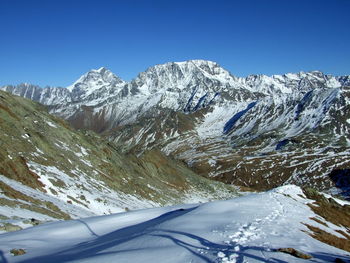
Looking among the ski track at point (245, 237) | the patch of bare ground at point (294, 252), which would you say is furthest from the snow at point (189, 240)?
the patch of bare ground at point (294, 252)

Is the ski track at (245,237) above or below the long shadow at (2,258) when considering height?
above

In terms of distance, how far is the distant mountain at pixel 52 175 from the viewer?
3244 centimetres

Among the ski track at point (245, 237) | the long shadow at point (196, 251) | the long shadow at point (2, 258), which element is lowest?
the long shadow at point (2, 258)

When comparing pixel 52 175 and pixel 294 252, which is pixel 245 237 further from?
pixel 52 175

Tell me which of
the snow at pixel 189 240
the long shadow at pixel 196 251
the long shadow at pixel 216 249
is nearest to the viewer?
the long shadow at pixel 216 249

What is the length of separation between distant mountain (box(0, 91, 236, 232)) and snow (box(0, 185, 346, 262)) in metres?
4.94

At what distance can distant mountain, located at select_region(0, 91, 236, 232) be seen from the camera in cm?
3244

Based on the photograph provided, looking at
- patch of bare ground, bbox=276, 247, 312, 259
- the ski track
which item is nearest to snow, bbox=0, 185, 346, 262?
the ski track

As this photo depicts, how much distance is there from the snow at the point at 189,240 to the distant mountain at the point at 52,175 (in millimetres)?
4944

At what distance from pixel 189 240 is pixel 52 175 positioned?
35003 millimetres

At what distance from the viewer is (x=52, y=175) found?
45875mm

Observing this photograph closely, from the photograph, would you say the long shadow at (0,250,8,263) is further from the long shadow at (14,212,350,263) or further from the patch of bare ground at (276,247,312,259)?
the patch of bare ground at (276,247,312,259)

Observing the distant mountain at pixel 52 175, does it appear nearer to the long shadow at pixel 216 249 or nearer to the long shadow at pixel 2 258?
the long shadow at pixel 2 258

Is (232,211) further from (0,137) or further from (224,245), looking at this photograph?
(0,137)
